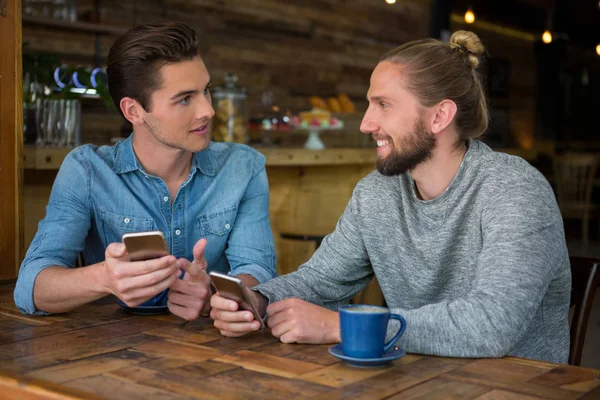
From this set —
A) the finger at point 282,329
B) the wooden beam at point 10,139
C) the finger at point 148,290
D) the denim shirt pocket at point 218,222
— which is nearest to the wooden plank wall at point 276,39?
the wooden beam at point 10,139

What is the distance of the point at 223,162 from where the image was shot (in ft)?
6.42

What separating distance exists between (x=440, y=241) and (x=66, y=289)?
0.78 meters

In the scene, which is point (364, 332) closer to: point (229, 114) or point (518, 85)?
point (229, 114)

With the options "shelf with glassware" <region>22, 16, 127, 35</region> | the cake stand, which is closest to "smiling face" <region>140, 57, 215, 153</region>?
"shelf with glassware" <region>22, 16, 127, 35</region>

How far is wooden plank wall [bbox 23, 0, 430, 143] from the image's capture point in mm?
4645

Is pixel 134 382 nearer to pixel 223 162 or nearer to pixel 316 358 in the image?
pixel 316 358

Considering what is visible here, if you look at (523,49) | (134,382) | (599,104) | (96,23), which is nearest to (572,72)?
(599,104)

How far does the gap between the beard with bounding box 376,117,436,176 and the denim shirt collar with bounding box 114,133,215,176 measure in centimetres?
47

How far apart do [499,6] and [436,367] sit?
29.4 ft

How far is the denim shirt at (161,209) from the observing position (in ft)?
5.86

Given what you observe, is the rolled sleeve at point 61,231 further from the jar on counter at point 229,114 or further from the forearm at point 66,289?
the jar on counter at point 229,114

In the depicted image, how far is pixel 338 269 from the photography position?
68.2 inches

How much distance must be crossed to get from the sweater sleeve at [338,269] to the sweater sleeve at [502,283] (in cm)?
35

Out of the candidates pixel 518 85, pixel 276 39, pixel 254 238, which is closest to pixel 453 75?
pixel 254 238
